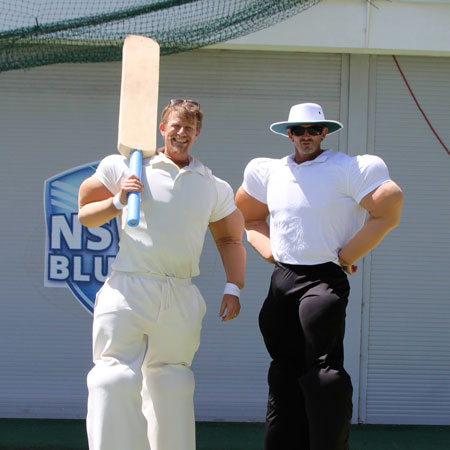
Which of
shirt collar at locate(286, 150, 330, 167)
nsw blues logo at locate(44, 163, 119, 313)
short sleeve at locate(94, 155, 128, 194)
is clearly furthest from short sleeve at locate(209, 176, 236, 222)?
nsw blues logo at locate(44, 163, 119, 313)

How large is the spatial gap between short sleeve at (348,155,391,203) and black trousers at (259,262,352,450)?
35 cm

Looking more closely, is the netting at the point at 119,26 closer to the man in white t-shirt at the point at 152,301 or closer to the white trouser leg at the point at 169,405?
the man in white t-shirt at the point at 152,301

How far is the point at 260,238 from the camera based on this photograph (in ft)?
11.9

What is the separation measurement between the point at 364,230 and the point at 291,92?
2.20 m

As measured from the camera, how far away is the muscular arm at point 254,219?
11.9 feet

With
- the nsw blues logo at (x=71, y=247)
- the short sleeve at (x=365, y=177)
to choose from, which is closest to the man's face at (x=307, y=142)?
the short sleeve at (x=365, y=177)

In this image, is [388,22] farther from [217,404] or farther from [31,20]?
[217,404]

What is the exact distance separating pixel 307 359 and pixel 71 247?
2.51 meters

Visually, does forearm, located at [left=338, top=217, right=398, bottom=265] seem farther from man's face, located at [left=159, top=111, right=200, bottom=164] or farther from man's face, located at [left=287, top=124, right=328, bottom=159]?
man's face, located at [left=159, top=111, right=200, bottom=164]

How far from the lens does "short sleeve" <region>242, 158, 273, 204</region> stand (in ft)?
11.7

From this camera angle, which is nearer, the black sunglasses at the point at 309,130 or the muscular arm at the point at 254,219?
the black sunglasses at the point at 309,130

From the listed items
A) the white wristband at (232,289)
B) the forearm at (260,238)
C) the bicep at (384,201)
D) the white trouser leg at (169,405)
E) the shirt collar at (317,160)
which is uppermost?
the shirt collar at (317,160)

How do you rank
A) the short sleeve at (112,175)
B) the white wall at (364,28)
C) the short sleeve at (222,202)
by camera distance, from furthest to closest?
the white wall at (364,28)
the short sleeve at (222,202)
the short sleeve at (112,175)

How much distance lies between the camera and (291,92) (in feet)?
17.2
